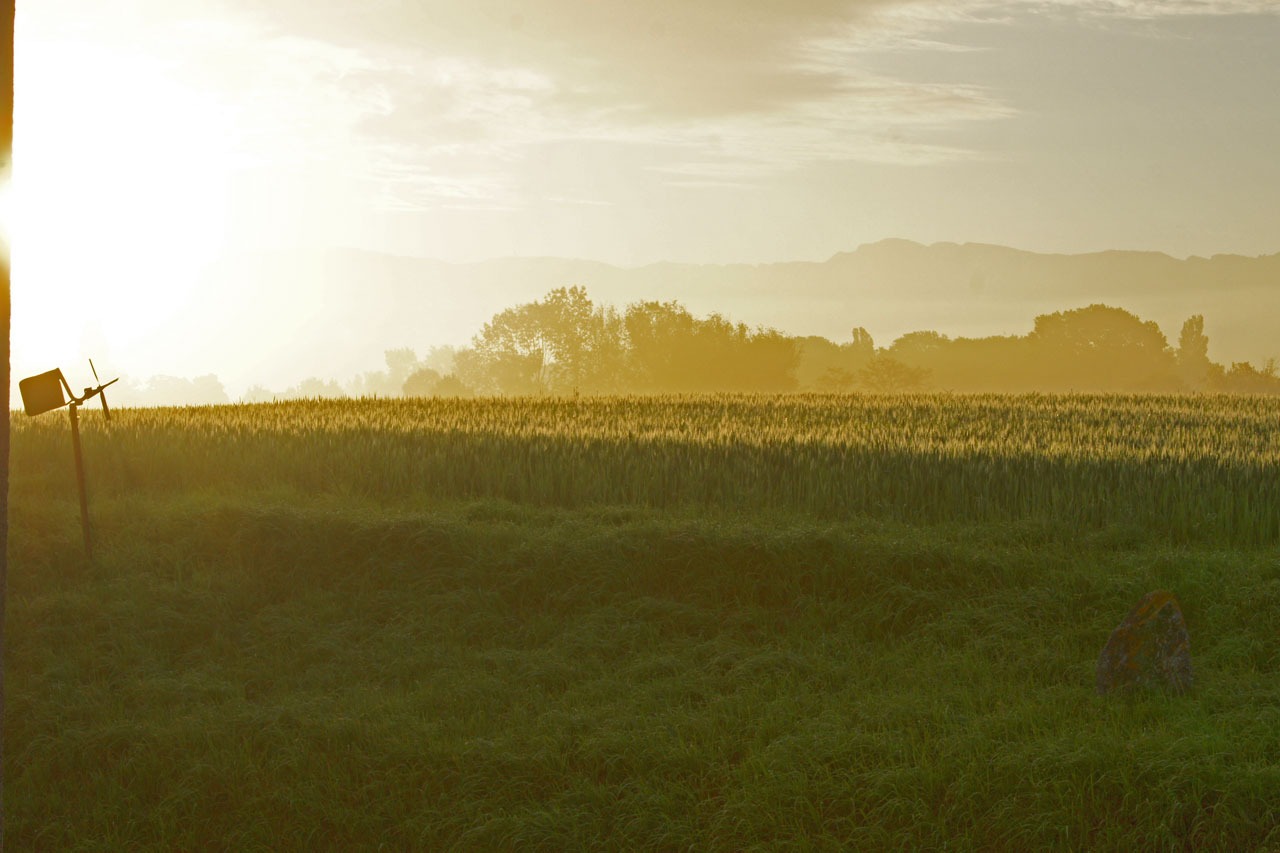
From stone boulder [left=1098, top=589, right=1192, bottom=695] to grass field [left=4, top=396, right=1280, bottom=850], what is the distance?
0.21m

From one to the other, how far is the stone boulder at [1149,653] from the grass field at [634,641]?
0.21 meters

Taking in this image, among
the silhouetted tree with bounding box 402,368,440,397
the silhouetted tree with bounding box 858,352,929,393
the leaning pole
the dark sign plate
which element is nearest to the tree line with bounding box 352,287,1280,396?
the silhouetted tree with bounding box 858,352,929,393

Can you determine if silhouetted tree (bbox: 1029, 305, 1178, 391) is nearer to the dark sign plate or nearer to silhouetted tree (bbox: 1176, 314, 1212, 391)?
silhouetted tree (bbox: 1176, 314, 1212, 391)

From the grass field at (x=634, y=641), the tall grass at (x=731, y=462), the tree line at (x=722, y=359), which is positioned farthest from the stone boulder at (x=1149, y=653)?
the tree line at (x=722, y=359)

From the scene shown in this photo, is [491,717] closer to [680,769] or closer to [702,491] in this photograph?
[680,769]

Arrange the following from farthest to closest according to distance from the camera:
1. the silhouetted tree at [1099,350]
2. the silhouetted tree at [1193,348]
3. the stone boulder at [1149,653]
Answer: the silhouetted tree at [1193,348], the silhouetted tree at [1099,350], the stone boulder at [1149,653]

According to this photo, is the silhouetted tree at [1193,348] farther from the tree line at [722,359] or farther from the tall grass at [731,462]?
the tall grass at [731,462]

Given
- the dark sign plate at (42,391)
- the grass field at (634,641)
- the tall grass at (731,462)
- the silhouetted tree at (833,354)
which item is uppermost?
the silhouetted tree at (833,354)

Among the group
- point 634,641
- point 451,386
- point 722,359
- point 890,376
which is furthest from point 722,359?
point 634,641

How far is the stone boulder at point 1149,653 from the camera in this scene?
8438 millimetres

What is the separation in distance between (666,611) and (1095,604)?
13.5ft

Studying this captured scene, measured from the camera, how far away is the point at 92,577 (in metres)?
12.4

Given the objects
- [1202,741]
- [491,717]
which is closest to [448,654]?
[491,717]

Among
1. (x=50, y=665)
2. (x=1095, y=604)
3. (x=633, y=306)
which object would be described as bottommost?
(x=50, y=665)
